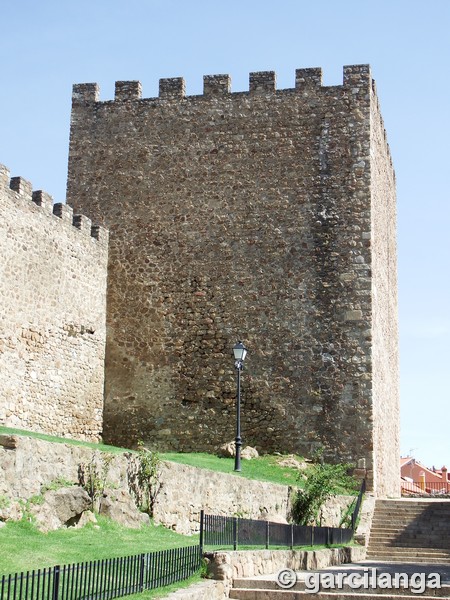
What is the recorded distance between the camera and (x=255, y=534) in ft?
42.8

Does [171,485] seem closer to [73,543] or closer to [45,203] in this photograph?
[73,543]


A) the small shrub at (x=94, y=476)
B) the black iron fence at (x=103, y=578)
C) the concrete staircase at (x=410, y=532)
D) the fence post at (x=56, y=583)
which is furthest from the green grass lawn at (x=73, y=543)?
the concrete staircase at (x=410, y=532)

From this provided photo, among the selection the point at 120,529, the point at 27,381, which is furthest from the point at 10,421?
the point at 120,529

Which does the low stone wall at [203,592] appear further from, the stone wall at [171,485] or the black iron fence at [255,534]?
the stone wall at [171,485]

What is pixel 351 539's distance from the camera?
18156 millimetres

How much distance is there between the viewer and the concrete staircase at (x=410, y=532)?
1800cm

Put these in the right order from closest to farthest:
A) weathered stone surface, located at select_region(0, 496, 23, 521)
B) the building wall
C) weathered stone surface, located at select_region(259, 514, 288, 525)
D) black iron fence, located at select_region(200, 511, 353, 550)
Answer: weathered stone surface, located at select_region(0, 496, 23, 521), black iron fence, located at select_region(200, 511, 353, 550), weathered stone surface, located at select_region(259, 514, 288, 525), the building wall

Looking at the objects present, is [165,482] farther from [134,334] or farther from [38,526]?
[134,334]

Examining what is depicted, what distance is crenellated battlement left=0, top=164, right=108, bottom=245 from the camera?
59.3 ft

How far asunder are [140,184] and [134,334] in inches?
152

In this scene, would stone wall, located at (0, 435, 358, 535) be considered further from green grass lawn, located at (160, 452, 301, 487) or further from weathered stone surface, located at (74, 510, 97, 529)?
green grass lawn, located at (160, 452, 301, 487)

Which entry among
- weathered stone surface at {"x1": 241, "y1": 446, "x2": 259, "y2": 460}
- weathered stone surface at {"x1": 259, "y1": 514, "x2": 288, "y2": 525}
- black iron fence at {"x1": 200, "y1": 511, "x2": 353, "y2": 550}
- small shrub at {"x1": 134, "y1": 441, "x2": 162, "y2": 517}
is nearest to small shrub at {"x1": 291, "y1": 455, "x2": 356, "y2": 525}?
weathered stone surface at {"x1": 259, "y1": 514, "x2": 288, "y2": 525}

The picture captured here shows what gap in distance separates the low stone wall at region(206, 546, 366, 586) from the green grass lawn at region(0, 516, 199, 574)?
72 cm

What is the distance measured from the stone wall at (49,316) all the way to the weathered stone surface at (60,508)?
6334mm
